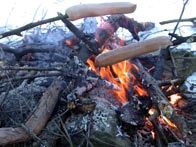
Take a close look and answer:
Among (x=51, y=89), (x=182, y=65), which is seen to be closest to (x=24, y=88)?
(x=51, y=89)

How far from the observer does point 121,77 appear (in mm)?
3150

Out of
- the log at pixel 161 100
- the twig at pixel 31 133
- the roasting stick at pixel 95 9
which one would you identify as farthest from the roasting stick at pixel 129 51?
the twig at pixel 31 133

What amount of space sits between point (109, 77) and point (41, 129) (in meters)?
0.88

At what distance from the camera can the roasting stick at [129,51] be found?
9.57 feet

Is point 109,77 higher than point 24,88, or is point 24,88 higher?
point 24,88

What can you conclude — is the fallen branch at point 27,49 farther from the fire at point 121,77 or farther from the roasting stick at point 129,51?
the roasting stick at point 129,51

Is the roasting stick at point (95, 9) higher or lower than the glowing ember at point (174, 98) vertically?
higher

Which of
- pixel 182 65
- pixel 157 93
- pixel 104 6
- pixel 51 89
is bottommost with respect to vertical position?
pixel 182 65

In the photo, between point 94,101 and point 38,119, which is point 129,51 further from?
point 38,119

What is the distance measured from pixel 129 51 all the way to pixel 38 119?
93 centimetres

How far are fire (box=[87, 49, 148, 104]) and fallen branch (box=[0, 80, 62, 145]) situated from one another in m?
0.54

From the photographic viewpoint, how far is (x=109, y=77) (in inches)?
126

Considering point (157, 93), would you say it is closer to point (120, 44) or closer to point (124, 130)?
point (124, 130)

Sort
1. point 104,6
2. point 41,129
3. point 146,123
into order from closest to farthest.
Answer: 1. point 41,129
2. point 146,123
3. point 104,6
